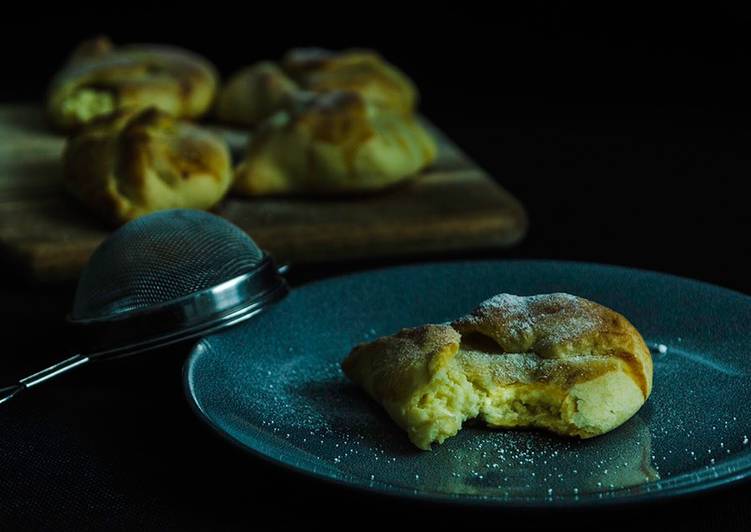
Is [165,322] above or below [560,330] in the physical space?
below

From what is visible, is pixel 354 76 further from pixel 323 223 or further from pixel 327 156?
pixel 323 223

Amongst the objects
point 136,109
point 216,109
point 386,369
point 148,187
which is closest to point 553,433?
point 386,369

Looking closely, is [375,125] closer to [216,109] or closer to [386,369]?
A: [216,109]

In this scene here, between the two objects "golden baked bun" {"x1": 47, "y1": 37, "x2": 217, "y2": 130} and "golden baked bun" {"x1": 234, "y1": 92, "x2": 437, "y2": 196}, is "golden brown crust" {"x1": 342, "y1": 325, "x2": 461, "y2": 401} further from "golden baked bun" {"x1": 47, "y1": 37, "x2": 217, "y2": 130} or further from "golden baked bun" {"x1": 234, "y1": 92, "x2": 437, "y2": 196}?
"golden baked bun" {"x1": 47, "y1": 37, "x2": 217, "y2": 130}

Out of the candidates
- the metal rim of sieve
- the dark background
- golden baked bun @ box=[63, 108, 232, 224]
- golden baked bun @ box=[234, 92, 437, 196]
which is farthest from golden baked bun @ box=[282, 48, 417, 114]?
the metal rim of sieve

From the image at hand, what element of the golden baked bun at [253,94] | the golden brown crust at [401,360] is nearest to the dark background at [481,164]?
the golden brown crust at [401,360]

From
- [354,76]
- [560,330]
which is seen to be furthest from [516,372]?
[354,76]
